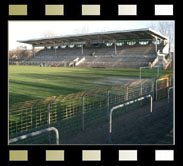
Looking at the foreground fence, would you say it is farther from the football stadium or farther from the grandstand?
the grandstand

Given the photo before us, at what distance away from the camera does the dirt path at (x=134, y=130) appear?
472 centimetres

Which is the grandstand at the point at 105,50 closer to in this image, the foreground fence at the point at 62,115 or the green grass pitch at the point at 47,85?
the green grass pitch at the point at 47,85

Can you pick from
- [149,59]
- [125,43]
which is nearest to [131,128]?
[149,59]

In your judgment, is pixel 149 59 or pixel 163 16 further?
pixel 149 59

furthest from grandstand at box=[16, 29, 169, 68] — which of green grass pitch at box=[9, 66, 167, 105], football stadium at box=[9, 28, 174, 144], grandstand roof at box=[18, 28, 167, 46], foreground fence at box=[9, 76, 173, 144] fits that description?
foreground fence at box=[9, 76, 173, 144]

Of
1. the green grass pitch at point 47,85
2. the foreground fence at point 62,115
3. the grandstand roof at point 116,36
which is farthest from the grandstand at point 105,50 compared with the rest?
the foreground fence at point 62,115

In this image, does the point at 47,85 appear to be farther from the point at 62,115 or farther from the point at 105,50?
the point at 105,50

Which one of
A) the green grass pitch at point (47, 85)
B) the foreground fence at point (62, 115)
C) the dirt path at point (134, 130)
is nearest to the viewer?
the dirt path at point (134, 130)

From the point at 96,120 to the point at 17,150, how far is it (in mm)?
3434

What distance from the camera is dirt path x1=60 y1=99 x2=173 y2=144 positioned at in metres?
4.72

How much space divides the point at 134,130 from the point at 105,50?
40.0 m

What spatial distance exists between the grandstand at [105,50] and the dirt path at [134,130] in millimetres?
25497

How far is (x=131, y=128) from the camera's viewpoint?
546cm

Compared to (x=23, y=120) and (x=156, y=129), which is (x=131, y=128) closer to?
(x=156, y=129)
